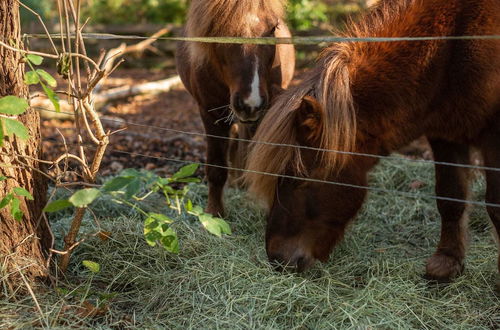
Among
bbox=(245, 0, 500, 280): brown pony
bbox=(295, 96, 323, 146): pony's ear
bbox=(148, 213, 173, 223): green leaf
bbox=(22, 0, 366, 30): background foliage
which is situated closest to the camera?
bbox=(148, 213, 173, 223): green leaf

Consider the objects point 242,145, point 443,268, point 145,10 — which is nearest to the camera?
point 443,268

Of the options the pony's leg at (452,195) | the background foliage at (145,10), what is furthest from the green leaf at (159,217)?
the background foliage at (145,10)

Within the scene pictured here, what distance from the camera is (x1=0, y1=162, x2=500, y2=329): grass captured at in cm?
283

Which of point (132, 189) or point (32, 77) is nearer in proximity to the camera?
point (132, 189)

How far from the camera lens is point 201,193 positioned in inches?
201

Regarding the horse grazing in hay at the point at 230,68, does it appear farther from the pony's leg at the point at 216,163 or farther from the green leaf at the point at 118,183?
the green leaf at the point at 118,183

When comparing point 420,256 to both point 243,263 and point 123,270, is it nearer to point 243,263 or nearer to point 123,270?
point 243,263

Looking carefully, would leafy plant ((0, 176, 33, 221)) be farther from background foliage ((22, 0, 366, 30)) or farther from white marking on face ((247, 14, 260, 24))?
background foliage ((22, 0, 366, 30))

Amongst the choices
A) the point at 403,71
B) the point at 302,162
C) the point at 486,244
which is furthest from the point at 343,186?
the point at 486,244

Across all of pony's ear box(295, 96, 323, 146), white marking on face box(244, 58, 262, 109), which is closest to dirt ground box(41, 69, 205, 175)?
white marking on face box(244, 58, 262, 109)

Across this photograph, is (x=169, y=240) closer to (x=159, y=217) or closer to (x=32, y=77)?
(x=159, y=217)

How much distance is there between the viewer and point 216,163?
4.65 meters

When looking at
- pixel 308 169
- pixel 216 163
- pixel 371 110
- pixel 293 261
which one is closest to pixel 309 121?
pixel 308 169

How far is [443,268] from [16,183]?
2.45 m
